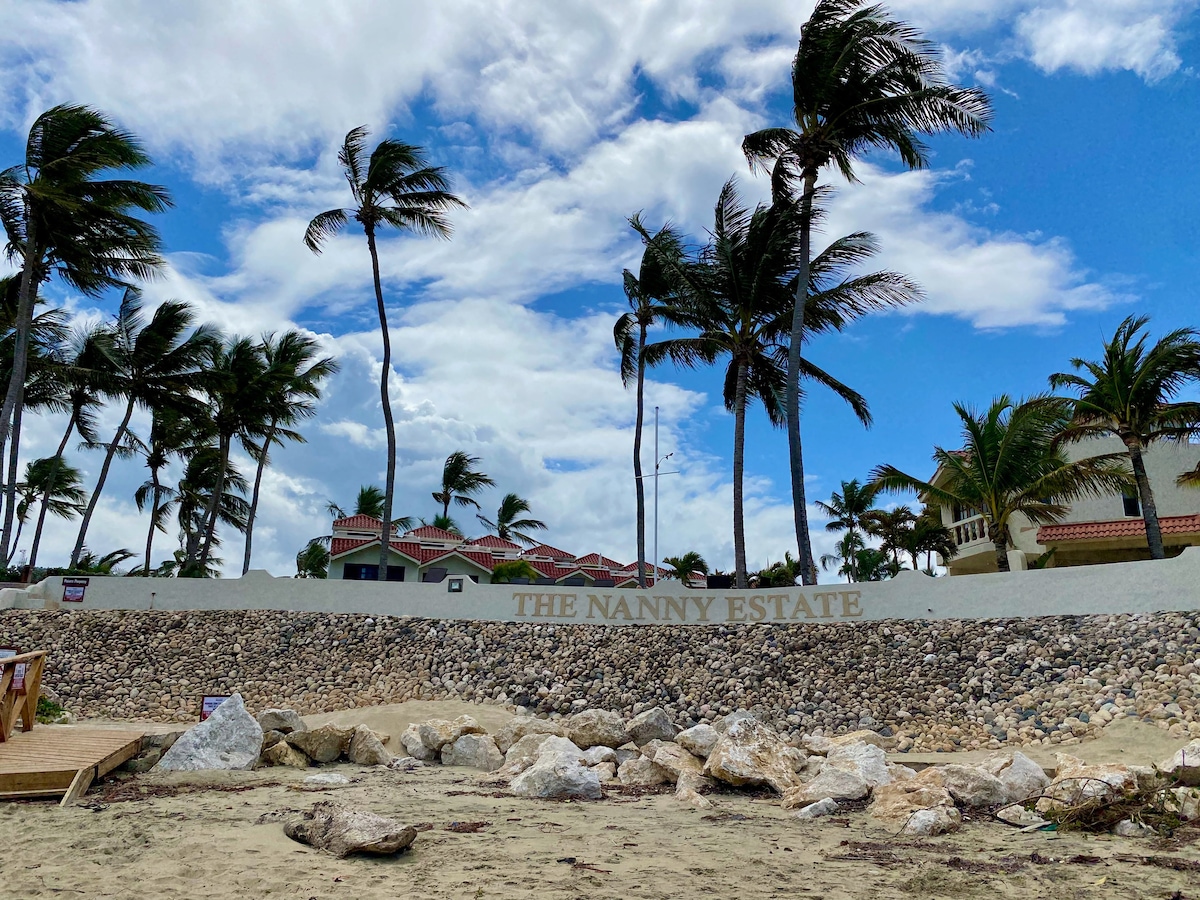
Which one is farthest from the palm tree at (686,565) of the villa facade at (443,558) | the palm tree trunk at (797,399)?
the palm tree trunk at (797,399)

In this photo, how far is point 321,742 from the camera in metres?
12.5

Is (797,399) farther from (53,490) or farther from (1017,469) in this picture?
(53,490)

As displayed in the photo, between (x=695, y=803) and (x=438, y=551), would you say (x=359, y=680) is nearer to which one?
(x=695, y=803)

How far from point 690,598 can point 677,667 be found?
2.25 metres

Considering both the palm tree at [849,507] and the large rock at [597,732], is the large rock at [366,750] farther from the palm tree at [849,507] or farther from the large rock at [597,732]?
the palm tree at [849,507]

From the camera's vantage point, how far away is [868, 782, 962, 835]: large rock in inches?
331

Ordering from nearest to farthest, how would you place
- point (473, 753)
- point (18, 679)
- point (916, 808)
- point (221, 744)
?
point (916, 808), point (18, 679), point (221, 744), point (473, 753)

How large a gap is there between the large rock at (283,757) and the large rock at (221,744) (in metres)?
0.31

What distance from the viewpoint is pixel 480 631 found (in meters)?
20.0

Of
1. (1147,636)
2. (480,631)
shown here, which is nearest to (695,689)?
(480,631)

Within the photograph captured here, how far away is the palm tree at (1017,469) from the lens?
21.1m

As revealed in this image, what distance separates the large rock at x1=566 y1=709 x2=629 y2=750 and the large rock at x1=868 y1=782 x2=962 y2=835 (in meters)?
4.51

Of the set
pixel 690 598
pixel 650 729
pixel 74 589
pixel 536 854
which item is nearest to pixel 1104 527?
pixel 690 598

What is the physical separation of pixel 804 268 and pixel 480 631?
12.4 m
